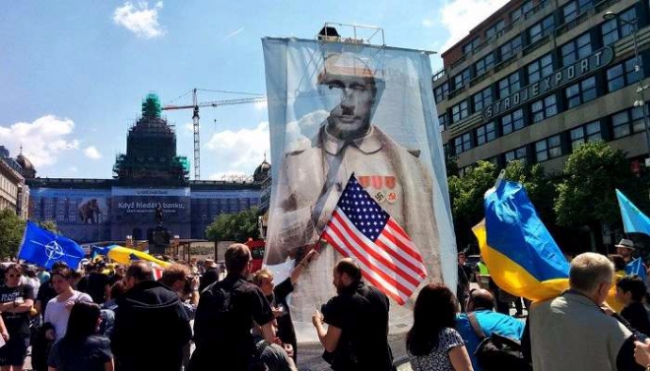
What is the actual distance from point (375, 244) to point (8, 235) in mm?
57111

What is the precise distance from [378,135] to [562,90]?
106 feet

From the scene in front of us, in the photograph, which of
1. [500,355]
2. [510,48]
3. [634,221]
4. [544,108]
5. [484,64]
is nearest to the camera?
[500,355]

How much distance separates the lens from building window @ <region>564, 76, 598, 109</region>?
119 ft

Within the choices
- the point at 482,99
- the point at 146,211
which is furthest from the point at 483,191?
the point at 146,211

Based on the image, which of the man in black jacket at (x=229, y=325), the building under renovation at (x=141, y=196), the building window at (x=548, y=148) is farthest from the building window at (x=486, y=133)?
the building under renovation at (x=141, y=196)

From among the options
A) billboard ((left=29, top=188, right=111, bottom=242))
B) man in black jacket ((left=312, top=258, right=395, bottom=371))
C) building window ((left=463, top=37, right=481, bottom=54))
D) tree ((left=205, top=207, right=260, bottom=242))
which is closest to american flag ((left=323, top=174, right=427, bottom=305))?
man in black jacket ((left=312, top=258, right=395, bottom=371))

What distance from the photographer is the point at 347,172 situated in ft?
33.9

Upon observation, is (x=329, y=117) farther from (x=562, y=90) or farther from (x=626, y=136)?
→ (x=562, y=90)

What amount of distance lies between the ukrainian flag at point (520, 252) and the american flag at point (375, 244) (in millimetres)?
2253

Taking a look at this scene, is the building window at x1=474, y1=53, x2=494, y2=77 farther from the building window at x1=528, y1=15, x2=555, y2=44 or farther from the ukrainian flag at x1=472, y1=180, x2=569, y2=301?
the ukrainian flag at x1=472, y1=180, x2=569, y2=301

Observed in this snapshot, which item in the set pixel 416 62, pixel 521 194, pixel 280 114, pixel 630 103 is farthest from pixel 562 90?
pixel 521 194

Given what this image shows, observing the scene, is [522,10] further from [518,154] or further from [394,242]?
[394,242]

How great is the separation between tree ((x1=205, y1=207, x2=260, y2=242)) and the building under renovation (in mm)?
14889

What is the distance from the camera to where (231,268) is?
450 centimetres
